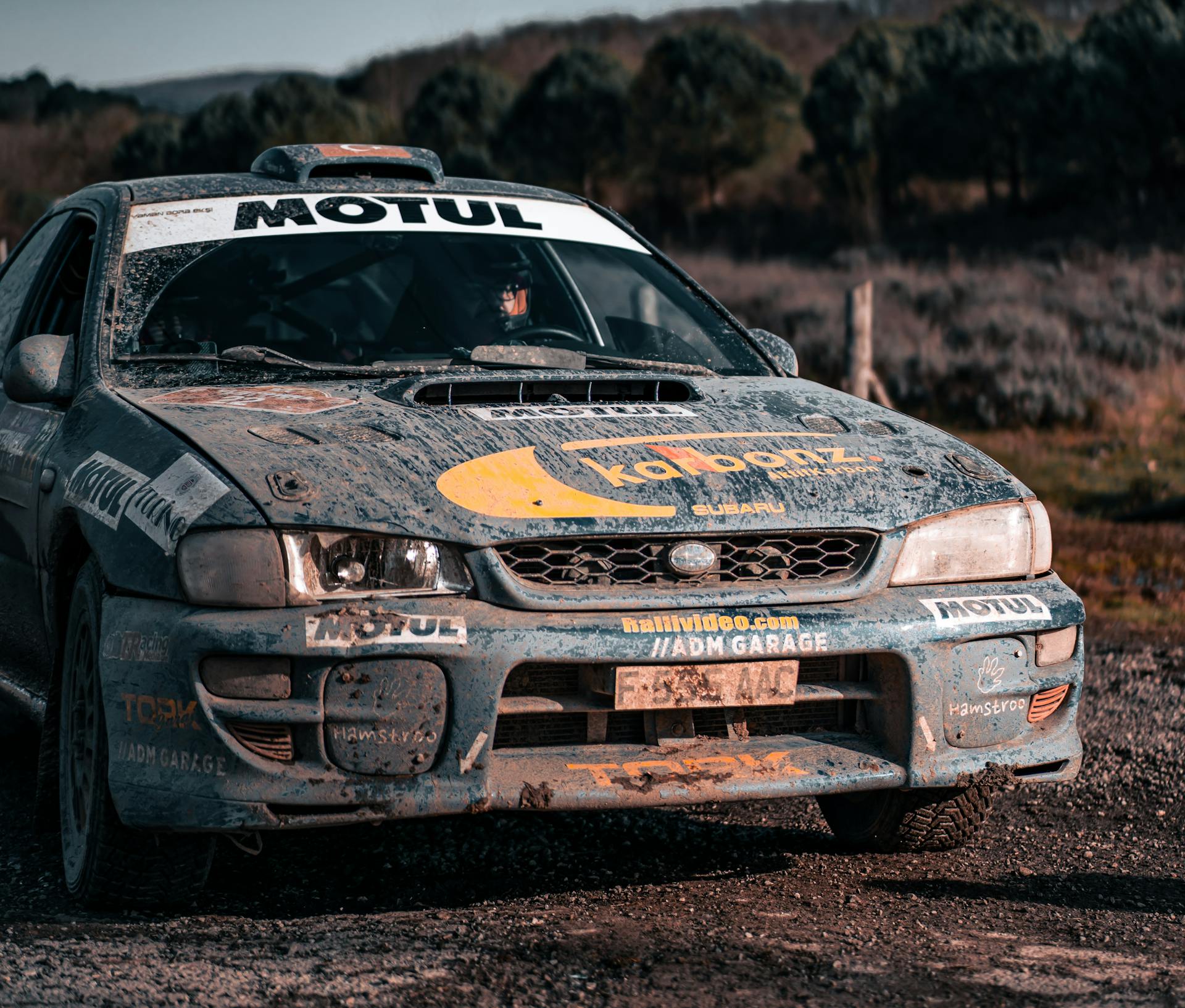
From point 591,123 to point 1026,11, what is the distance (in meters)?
15.5

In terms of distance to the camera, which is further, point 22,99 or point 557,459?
point 22,99

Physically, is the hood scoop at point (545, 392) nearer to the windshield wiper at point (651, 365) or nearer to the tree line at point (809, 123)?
the windshield wiper at point (651, 365)

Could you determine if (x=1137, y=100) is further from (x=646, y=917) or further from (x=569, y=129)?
(x=646, y=917)

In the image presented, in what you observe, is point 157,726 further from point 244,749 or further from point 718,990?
point 718,990

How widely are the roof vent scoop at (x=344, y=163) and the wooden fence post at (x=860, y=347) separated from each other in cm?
768

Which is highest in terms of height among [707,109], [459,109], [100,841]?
[459,109]

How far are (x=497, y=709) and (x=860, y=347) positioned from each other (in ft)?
32.2

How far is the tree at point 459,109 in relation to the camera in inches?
2662

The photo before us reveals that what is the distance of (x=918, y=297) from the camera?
903 inches

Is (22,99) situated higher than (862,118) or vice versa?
(862,118)

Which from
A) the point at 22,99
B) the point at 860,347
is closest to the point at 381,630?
the point at 860,347

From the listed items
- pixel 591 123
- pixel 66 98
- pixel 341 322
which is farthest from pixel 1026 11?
pixel 341 322

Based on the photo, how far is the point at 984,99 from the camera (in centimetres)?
4838

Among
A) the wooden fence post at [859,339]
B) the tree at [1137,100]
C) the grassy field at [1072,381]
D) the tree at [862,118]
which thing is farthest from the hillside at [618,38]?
the wooden fence post at [859,339]
